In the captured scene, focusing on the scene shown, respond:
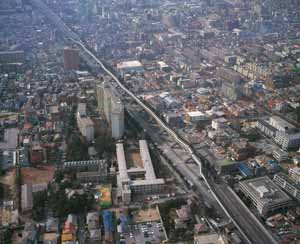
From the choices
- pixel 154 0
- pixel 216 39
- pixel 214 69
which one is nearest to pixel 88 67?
pixel 214 69

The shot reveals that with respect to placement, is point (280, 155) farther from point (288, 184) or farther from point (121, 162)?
point (121, 162)

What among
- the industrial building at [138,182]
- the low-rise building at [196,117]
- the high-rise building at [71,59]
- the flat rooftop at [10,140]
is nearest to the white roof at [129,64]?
the high-rise building at [71,59]

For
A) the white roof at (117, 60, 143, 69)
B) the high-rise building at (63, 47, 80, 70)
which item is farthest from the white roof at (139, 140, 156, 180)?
the high-rise building at (63, 47, 80, 70)

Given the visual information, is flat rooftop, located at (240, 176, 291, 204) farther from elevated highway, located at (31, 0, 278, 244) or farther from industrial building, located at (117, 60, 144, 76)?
industrial building, located at (117, 60, 144, 76)

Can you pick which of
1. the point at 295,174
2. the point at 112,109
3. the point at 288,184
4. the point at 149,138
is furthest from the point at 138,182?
the point at 295,174

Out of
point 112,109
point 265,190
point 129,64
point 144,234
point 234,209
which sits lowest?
point 144,234

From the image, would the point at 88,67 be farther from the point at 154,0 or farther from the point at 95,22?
the point at 154,0

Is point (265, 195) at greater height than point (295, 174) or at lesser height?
greater
